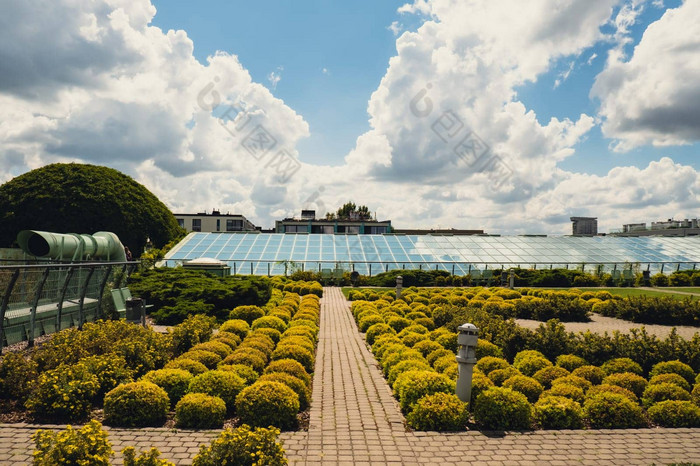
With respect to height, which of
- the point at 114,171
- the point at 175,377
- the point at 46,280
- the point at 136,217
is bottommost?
the point at 175,377

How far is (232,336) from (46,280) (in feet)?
15.3

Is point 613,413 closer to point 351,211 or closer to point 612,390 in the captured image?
point 612,390

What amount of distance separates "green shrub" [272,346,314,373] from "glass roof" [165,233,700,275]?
22623mm

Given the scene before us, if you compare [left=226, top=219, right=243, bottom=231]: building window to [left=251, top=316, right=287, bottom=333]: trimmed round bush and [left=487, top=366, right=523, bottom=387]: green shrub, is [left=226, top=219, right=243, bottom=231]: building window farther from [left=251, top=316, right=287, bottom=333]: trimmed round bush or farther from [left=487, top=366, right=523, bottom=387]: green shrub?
[left=487, top=366, right=523, bottom=387]: green shrub

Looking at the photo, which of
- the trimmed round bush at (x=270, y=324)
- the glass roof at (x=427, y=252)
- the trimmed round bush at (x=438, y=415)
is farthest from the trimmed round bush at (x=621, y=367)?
the glass roof at (x=427, y=252)

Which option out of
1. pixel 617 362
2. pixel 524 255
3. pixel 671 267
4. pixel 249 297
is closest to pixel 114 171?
pixel 249 297

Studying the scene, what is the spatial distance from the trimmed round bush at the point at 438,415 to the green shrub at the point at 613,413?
204 centimetres

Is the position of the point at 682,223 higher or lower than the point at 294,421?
higher

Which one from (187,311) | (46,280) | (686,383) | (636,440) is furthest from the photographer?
(187,311)

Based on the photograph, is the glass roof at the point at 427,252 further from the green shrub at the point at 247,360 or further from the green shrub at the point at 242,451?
the green shrub at the point at 242,451

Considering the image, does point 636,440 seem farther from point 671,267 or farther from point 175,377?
point 671,267

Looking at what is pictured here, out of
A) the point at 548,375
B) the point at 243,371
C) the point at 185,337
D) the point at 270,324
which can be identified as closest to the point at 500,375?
the point at 548,375

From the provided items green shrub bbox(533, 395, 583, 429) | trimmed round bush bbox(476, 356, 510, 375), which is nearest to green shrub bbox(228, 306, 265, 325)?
trimmed round bush bbox(476, 356, 510, 375)

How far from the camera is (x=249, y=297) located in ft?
52.2
